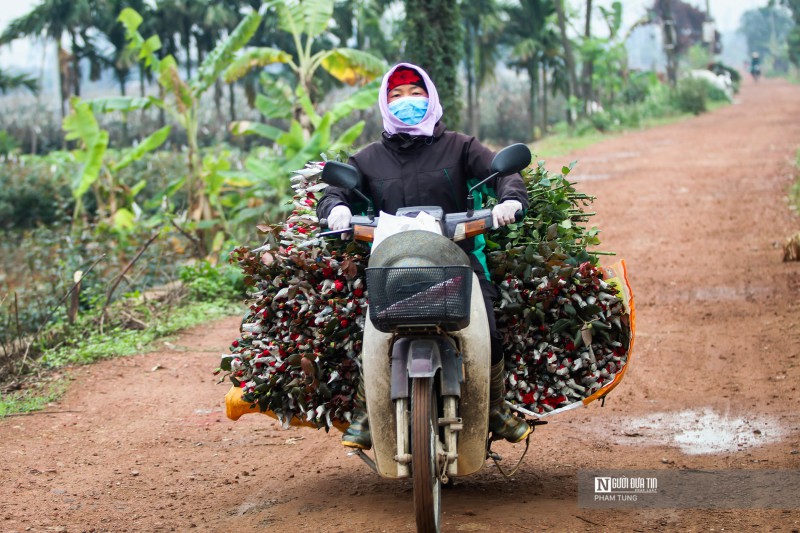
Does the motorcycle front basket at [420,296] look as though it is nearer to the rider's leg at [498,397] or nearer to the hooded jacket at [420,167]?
the rider's leg at [498,397]

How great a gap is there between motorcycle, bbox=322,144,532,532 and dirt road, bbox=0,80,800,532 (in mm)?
517

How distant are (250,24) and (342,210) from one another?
10891 mm

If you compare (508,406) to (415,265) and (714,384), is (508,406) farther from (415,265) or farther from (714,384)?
(714,384)

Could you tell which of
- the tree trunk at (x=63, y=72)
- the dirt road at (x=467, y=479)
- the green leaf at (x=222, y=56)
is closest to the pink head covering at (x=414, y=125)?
the dirt road at (x=467, y=479)

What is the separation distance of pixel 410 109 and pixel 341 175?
1.93 ft

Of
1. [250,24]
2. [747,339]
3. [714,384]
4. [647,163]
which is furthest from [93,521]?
[647,163]

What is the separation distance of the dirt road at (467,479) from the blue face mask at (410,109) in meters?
1.88

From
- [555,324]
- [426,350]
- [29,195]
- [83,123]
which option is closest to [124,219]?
[83,123]

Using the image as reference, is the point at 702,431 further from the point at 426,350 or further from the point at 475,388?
the point at 426,350

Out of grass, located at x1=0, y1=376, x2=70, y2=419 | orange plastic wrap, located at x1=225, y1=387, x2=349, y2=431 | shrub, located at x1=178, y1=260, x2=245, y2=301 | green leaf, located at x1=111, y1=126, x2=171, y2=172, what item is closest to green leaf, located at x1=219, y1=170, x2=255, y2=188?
green leaf, located at x1=111, y1=126, x2=171, y2=172

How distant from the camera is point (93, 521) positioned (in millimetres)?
4730

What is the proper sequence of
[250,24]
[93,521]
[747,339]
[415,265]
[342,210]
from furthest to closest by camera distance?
[250,24] → [747,339] → [93,521] → [342,210] → [415,265]

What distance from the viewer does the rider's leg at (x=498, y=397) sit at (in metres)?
4.38

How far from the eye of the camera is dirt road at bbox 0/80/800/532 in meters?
4.61
